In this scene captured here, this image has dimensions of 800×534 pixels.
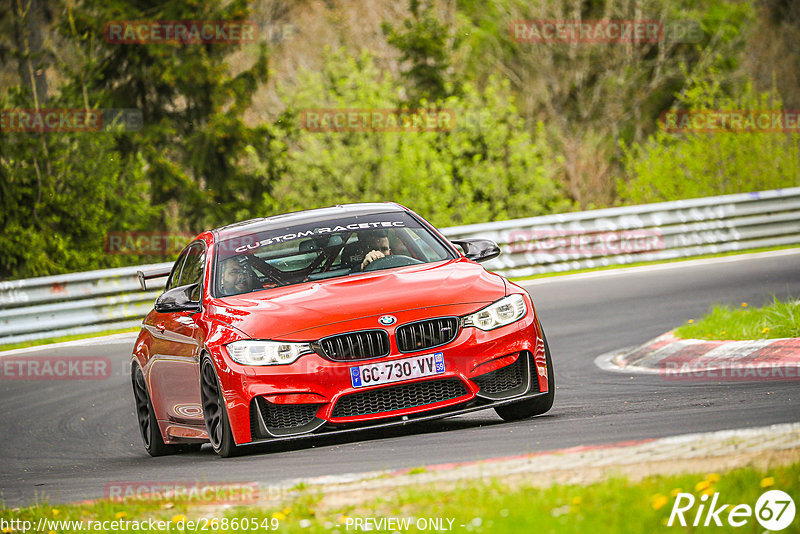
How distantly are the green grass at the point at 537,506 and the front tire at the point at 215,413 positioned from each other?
1.83 meters

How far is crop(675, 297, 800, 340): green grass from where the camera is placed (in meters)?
10.4

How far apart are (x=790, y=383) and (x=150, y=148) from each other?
85.3 ft

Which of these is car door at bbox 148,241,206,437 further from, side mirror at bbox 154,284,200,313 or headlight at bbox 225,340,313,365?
headlight at bbox 225,340,313,365

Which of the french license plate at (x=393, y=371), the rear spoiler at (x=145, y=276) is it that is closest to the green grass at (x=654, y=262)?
the rear spoiler at (x=145, y=276)

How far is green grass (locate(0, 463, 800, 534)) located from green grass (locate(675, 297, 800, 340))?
5843 millimetres

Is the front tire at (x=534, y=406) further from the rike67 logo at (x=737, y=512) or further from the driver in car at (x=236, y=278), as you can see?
the rike67 logo at (x=737, y=512)

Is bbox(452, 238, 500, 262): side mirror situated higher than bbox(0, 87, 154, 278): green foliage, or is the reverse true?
bbox(452, 238, 500, 262): side mirror

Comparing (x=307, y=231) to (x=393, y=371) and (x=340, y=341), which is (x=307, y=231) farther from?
(x=393, y=371)

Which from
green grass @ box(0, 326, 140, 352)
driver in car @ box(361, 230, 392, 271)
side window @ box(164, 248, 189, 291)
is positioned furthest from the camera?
green grass @ box(0, 326, 140, 352)

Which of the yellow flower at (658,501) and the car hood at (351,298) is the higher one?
the yellow flower at (658,501)

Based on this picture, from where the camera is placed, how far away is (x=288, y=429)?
7289mm

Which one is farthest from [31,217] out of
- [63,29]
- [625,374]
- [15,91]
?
[625,374]

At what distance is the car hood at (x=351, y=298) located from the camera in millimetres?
7348

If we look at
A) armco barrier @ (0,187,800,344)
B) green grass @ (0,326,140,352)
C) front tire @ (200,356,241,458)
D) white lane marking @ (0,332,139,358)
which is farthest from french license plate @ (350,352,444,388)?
armco barrier @ (0,187,800,344)
